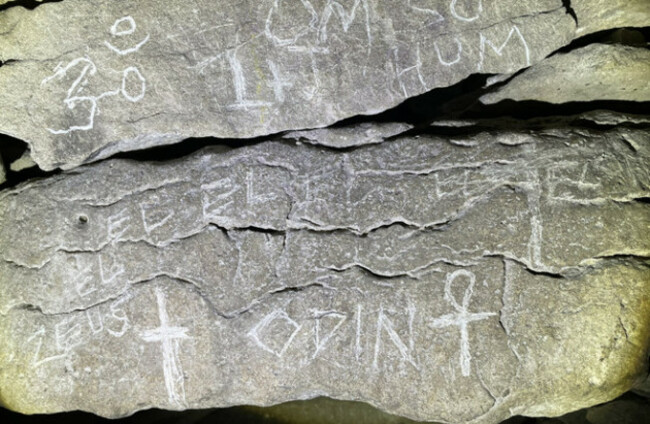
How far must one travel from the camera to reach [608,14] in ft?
8.52

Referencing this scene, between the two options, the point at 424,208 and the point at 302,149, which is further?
the point at 302,149

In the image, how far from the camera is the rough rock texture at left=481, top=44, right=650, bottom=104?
2.63 metres

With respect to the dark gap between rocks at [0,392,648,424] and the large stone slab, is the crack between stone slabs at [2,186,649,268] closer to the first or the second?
the large stone slab

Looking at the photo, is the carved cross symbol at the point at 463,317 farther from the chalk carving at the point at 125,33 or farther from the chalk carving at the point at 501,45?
the chalk carving at the point at 125,33

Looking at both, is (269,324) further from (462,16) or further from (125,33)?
(462,16)

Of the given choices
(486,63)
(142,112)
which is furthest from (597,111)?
(142,112)

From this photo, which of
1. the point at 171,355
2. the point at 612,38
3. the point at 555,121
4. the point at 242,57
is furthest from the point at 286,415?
the point at 612,38

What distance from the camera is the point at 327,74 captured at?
2.62 meters

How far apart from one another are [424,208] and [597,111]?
103 centimetres

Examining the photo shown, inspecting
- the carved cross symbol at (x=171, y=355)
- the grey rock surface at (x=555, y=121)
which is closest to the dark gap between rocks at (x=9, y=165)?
the carved cross symbol at (x=171, y=355)

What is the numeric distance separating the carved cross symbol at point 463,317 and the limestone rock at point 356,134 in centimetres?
78

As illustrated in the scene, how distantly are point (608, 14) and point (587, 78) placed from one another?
1.02 feet

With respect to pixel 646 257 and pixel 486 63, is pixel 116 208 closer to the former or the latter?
pixel 486 63

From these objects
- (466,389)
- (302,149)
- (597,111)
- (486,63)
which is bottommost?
(466,389)
